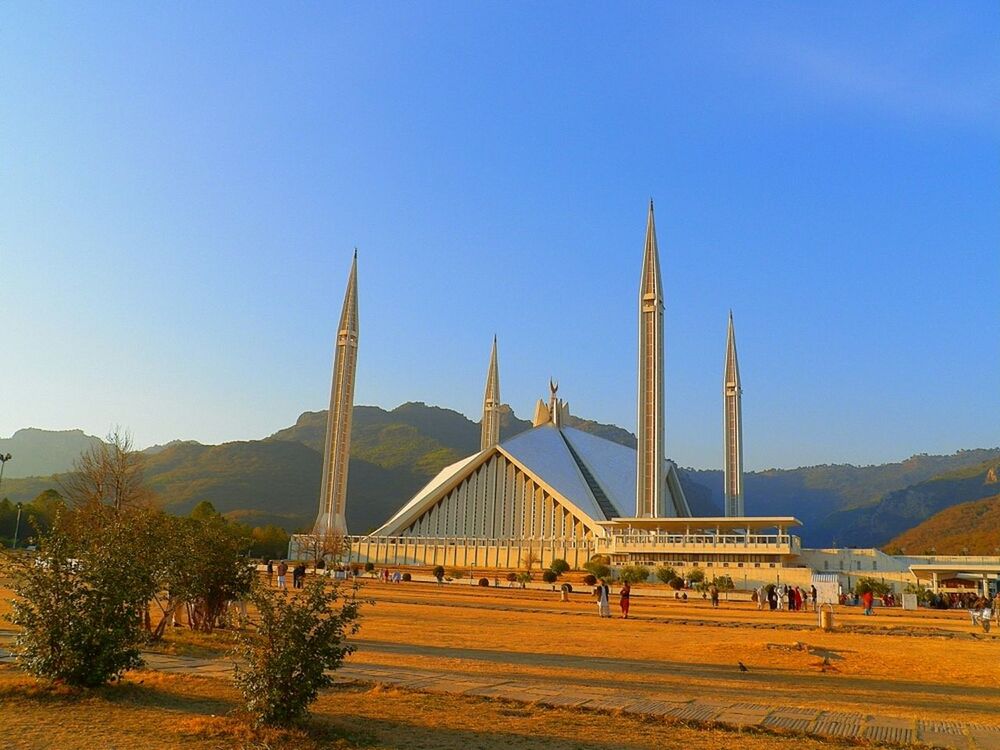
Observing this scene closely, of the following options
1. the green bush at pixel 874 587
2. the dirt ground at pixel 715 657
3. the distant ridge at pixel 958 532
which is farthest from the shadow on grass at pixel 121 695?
the distant ridge at pixel 958 532

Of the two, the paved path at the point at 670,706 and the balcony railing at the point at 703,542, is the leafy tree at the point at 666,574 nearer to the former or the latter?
the balcony railing at the point at 703,542

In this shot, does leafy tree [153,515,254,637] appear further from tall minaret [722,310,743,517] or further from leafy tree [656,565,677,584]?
tall minaret [722,310,743,517]

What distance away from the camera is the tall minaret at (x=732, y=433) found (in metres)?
42.9

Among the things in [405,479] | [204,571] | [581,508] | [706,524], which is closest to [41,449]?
[405,479]

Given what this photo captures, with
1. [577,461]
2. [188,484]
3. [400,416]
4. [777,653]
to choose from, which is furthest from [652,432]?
[400,416]

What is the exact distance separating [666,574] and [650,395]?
29.8 feet

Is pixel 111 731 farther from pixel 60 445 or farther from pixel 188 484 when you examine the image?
pixel 60 445

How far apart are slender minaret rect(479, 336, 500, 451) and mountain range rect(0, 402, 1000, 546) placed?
95.8ft

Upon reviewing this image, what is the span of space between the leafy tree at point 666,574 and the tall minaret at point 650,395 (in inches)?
181

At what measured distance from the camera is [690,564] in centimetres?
3219

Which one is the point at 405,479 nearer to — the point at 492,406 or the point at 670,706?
the point at 492,406

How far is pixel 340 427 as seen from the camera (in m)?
44.0

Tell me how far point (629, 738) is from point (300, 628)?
194 centimetres

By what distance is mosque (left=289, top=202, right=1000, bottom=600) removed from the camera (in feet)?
107
